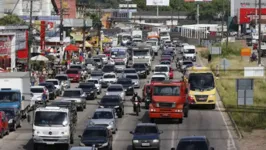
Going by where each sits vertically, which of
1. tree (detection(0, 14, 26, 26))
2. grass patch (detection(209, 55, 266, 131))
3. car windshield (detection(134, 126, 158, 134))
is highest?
tree (detection(0, 14, 26, 26))

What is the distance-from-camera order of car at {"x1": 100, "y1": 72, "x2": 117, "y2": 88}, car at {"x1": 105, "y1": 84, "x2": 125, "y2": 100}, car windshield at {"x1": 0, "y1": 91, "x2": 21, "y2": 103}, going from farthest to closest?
car at {"x1": 100, "y1": 72, "x2": 117, "y2": 88}
car at {"x1": 105, "y1": 84, "x2": 125, "y2": 100}
car windshield at {"x1": 0, "y1": 91, "x2": 21, "y2": 103}

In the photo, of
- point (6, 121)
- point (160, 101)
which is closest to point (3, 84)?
point (6, 121)

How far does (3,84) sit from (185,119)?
11.8m

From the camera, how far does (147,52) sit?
88.6m

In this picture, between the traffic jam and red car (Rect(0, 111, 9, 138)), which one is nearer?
the traffic jam

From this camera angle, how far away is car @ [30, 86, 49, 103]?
56.4m

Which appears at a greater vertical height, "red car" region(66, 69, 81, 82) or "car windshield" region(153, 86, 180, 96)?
"car windshield" region(153, 86, 180, 96)

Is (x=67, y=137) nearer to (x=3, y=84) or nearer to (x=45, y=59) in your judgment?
(x=3, y=84)

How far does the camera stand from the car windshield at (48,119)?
1481 inches

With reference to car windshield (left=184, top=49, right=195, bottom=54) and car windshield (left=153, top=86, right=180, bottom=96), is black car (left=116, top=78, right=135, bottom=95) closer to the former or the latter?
car windshield (left=153, top=86, right=180, bottom=96)

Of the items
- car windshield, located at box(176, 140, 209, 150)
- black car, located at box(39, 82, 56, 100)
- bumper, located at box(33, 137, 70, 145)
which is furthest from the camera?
black car, located at box(39, 82, 56, 100)

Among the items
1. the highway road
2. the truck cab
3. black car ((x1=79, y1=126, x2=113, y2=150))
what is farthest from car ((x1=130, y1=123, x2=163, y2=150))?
the truck cab

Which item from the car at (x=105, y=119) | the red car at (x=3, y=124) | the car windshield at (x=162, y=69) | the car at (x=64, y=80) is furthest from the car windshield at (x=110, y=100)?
the car windshield at (x=162, y=69)

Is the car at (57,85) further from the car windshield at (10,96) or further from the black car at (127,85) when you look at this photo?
the car windshield at (10,96)
